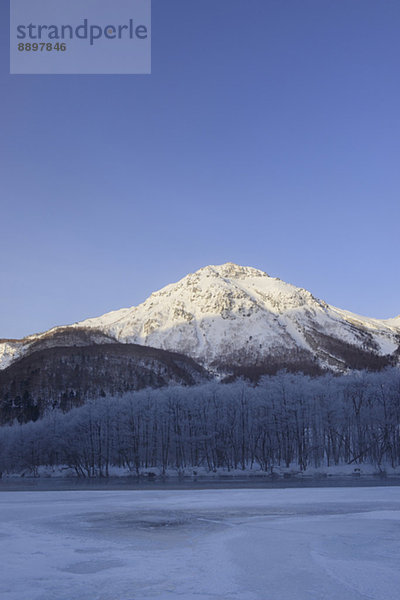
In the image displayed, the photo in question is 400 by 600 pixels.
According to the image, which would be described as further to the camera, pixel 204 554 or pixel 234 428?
pixel 234 428

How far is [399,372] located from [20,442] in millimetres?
75263

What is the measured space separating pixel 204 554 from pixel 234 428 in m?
82.6

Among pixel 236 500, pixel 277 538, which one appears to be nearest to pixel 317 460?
pixel 236 500

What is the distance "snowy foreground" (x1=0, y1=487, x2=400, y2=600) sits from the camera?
12.3 m

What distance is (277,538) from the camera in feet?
61.7

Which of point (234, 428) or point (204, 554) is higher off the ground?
point (204, 554)

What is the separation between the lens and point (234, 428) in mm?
96938

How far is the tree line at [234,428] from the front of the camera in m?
90.1

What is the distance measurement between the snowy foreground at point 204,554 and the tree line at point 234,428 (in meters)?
62.8

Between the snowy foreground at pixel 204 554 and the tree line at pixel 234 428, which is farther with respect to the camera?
the tree line at pixel 234 428

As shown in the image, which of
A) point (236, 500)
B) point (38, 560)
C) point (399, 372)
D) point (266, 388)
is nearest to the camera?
point (38, 560)

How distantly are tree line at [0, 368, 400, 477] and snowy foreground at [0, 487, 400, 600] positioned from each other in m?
62.8

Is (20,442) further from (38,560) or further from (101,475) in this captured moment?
(38,560)

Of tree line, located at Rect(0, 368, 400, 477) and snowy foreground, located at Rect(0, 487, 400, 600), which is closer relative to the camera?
snowy foreground, located at Rect(0, 487, 400, 600)
